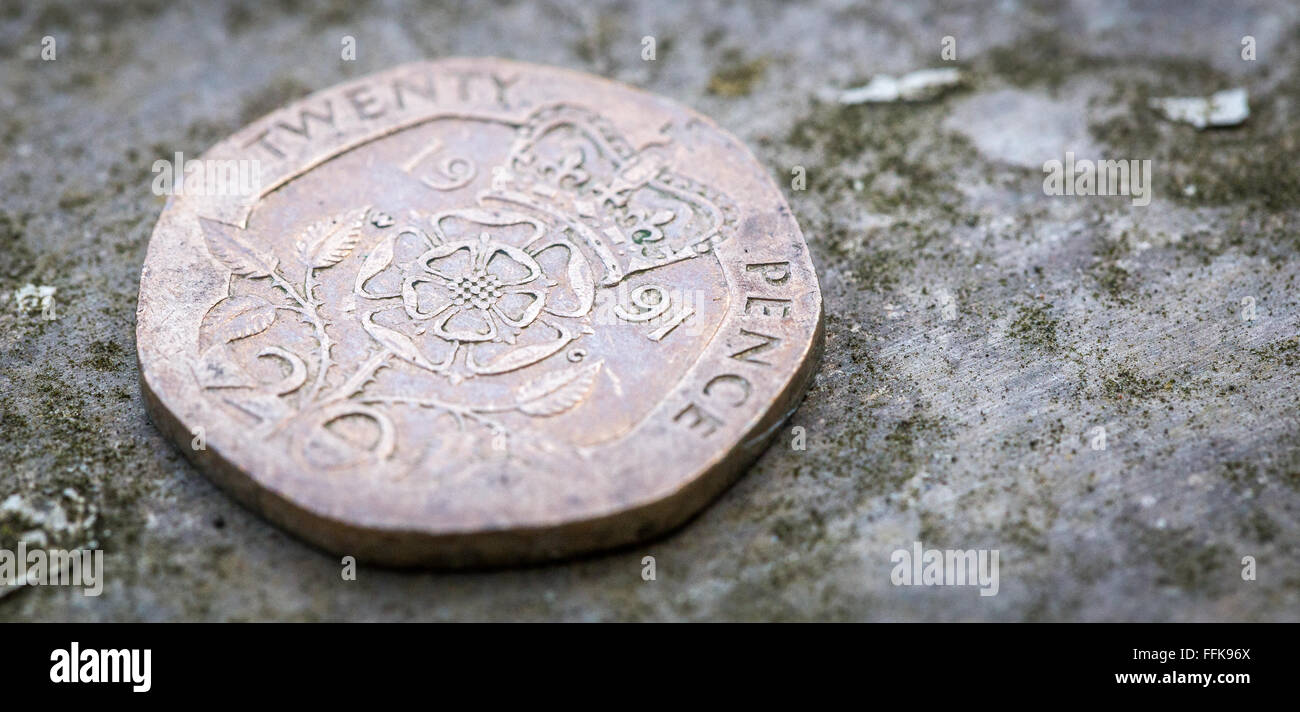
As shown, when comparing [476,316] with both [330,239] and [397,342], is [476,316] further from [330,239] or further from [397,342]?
[330,239]

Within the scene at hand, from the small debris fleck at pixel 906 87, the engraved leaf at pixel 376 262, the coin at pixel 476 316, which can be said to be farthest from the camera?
the small debris fleck at pixel 906 87

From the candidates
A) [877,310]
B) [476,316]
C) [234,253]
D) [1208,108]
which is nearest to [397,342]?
[476,316]

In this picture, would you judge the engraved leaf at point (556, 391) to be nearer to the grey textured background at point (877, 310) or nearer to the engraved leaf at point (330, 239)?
the grey textured background at point (877, 310)

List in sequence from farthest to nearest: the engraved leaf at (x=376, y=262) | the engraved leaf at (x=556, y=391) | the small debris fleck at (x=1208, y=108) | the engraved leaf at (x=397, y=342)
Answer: the small debris fleck at (x=1208, y=108) → the engraved leaf at (x=376, y=262) → the engraved leaf at (x=397, y=342) → the engraved leaf at (x=556, y=391)

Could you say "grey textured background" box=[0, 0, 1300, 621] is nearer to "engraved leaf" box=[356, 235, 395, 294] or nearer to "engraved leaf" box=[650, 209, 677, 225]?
"engraved leaf" box=[650, 209, 677, 225]

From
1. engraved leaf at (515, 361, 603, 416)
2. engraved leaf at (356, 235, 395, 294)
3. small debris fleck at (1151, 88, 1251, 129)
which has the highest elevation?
small debris fleck at (1151, 88, 1251, 129)

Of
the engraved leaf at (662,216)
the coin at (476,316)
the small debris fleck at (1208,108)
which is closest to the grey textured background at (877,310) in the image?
the small debris fleck at (1208,108)

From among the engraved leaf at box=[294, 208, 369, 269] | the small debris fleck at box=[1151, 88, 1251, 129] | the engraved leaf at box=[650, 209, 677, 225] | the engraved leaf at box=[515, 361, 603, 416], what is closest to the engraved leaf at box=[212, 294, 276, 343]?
the engraved leaf at box=[294, 208, 369, 269]
